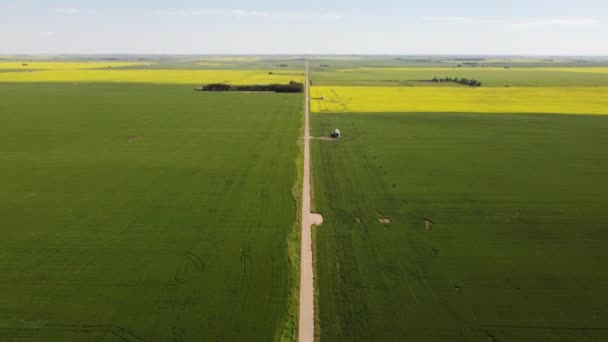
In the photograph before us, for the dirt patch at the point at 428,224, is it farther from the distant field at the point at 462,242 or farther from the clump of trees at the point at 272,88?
the clump of trees at the point at 272,88

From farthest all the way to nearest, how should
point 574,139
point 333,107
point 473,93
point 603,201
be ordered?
point 473,93 → point 333,107 → point 574,139 → point 603,201

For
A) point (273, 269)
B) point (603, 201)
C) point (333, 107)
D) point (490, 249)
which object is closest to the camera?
point (273, 269)

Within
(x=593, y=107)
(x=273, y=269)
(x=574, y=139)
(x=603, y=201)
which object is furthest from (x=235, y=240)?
(x=593, y=107)

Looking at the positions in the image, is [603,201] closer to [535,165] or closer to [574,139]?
[535,165]

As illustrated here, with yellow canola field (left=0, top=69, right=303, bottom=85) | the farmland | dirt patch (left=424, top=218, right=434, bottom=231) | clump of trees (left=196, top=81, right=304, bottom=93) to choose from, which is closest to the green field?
the farmland

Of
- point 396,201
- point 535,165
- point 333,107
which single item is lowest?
point 396,201

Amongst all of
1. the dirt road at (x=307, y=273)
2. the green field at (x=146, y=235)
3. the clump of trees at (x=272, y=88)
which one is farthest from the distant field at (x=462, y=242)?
the clump of trees at (x=272, y=88)
